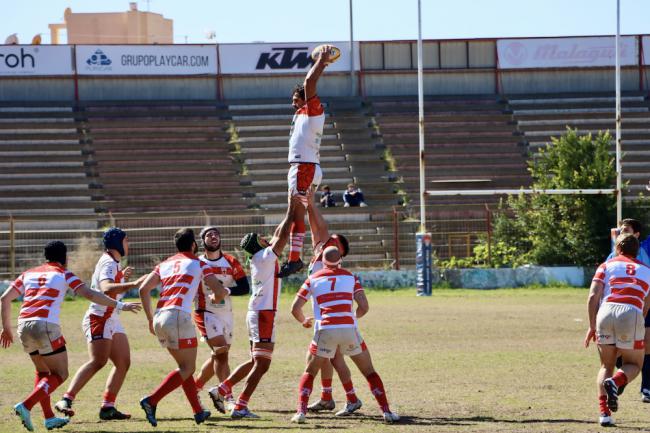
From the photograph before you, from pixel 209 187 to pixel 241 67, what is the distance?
8.65 m

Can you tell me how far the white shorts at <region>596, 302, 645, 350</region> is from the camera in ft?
38.0

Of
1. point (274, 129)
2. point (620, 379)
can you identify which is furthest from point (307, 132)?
point (274, 129)

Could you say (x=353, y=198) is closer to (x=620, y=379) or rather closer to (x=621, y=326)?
(x=621, y=326)

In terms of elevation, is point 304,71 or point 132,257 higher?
point 304,71

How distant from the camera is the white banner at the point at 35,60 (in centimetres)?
4659

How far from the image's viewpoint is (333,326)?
11.8m

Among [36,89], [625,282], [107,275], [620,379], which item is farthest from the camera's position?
[36,89]

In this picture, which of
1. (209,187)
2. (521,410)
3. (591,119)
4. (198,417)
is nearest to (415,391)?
(521,410)

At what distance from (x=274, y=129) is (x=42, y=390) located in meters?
35.8

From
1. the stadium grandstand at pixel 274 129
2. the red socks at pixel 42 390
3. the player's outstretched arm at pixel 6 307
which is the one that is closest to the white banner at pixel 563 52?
the stadium grandstand at pixel 274 129

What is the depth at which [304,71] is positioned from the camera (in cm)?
4856

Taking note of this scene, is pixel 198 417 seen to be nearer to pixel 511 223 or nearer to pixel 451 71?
pixel 511 223

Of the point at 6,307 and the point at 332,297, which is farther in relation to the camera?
the point at 332,297

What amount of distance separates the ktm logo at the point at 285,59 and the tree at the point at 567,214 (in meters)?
17.0
